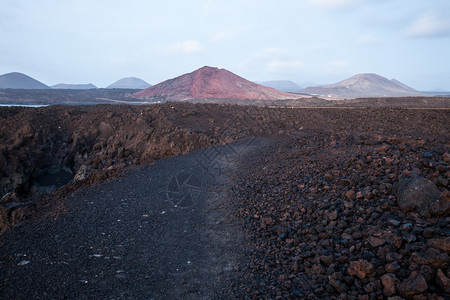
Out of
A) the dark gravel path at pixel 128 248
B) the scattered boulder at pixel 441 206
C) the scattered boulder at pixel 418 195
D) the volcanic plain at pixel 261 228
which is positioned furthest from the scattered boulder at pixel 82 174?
the scattered boulder at pixel 441 206

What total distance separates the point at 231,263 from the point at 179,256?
2.39 feet

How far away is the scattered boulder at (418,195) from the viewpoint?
3014 millimetres

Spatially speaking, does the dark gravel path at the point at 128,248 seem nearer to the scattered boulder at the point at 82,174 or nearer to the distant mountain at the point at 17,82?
the scattered boulder at the point at 82,174

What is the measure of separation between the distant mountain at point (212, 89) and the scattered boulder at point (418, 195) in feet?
94.2

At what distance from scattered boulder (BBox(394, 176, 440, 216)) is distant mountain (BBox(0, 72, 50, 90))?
103 metres

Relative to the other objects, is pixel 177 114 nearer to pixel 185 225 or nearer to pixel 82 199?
pixel 82 199

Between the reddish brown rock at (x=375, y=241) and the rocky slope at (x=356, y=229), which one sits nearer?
the rocky slope at (x=356, y=229)

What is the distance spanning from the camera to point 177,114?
12.6 m

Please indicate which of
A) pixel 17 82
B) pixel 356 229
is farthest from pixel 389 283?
pixel 17 82

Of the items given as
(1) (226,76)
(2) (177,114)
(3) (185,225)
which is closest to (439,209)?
(3) (185,225)

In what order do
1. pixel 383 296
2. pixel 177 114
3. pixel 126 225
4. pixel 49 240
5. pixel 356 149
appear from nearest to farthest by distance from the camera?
pixel 383 296 < pixel 49 240 < pixel 126 225 < pixel 356 149 < pixel 177 114

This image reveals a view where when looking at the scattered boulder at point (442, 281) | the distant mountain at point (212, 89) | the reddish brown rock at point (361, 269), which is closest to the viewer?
the scattered boulder at point (442, 281)

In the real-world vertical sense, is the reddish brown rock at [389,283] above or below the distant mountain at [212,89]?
below

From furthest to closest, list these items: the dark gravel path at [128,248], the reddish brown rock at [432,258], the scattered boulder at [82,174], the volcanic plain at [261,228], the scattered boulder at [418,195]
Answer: the scattered boulder at [82,174] < the scattered boulder at [418,195] < the dark gravel path at [128,248] < the volcanic plain at [261,228] < the reddish brown rock at [432,258]
